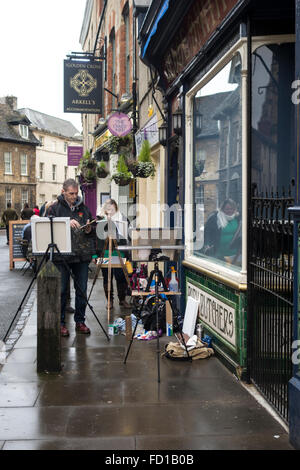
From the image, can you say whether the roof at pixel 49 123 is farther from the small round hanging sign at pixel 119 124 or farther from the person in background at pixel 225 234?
the person in background at pixel 225 234

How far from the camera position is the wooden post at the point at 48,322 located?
5.64 meters

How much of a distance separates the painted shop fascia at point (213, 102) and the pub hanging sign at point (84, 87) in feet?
29.2

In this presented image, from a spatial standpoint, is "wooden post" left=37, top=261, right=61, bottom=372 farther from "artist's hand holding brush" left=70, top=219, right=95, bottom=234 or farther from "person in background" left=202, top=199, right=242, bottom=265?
"person in background" left=202, top=199, right=242, bottom=265

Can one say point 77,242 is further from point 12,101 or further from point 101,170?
point 12,101

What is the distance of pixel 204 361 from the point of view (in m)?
6.11

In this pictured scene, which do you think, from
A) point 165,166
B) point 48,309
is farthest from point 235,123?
point 165,166

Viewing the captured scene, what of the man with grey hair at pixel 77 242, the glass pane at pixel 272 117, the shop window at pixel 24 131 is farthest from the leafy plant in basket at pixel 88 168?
the shop window at pixel 24 131

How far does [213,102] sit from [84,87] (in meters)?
12.3

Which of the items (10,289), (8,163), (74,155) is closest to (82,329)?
(10,289)

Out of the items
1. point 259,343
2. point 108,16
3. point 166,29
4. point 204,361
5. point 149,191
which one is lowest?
point 204,361

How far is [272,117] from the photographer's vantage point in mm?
5840

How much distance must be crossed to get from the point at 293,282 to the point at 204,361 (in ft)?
8.13

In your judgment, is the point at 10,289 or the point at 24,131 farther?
the point at 24,131
